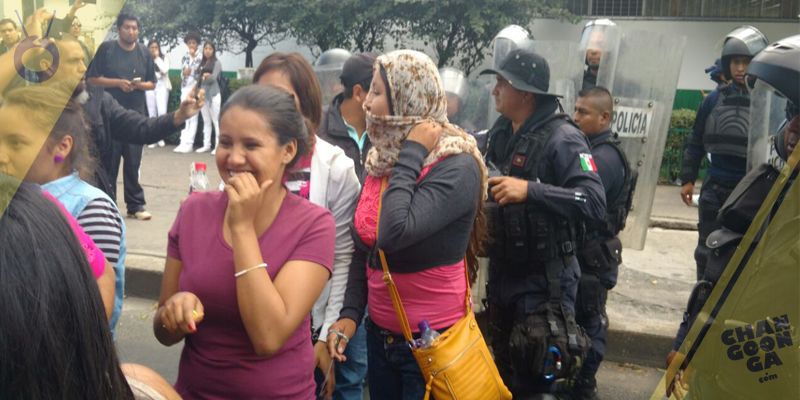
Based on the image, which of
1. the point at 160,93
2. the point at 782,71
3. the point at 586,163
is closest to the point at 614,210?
the point at 586,163

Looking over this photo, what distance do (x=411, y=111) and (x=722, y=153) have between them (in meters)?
3.17

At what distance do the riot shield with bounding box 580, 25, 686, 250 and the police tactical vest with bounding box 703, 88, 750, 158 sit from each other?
0.35m

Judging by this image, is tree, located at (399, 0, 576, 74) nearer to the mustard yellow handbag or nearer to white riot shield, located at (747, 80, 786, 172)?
white riot shield, located at (747, 80, 786, 172)

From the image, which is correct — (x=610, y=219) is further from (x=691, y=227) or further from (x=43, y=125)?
(x=691, y=227)

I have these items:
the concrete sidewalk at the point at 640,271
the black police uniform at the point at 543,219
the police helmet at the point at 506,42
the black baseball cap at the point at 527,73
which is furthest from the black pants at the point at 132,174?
the black police uniform at the point at 543,219

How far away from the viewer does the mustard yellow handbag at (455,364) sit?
2320mm

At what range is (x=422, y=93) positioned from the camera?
2420 millimetres

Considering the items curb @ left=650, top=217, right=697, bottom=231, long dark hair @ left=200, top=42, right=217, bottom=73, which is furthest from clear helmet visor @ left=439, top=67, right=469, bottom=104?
long dark hair @ left=200, top=42, right=217, bottom=73

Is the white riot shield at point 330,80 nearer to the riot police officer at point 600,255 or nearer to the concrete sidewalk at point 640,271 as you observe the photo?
the concrete sidewalk at point 640,271

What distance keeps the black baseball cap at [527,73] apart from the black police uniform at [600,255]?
800mm

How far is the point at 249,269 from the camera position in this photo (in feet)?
5.93

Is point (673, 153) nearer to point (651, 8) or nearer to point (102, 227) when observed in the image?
point (651, 8)

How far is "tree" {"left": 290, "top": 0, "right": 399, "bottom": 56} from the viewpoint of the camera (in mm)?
4508

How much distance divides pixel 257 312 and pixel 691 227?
700 cm
